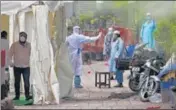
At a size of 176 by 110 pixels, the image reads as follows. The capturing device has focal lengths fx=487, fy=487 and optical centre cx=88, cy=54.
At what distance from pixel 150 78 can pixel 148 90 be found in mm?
255

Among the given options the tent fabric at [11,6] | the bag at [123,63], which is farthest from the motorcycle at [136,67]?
the tent fabric at [11,6]

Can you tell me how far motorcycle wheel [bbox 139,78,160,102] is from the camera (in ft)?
32.5

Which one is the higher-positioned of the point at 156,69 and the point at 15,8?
the point at 15,8

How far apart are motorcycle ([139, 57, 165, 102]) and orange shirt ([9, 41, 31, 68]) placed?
2480 millimetres

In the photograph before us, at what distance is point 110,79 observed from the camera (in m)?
13.9

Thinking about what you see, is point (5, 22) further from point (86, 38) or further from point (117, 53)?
point (117, 53)

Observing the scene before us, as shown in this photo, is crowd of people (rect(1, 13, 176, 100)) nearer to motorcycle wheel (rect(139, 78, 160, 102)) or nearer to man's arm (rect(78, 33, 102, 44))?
man's arm (rect(78, 33, 102, 44))

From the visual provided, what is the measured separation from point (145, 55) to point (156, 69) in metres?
0.69

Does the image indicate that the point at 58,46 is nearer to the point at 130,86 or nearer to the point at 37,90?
the point at 37,90

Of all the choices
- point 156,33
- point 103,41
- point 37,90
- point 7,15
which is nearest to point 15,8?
point 7,15

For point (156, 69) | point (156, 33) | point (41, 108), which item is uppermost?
point (156, 33)

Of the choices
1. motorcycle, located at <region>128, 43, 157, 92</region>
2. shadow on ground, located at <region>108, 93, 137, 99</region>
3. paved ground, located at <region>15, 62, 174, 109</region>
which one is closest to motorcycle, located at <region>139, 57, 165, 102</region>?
paved ground, located at <region>15, 62, 174, 109</region>

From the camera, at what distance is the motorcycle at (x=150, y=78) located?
995 cm

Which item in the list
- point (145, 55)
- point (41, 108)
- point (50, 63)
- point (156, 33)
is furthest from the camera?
point (145, 55)
